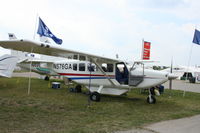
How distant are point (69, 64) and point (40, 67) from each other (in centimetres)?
901

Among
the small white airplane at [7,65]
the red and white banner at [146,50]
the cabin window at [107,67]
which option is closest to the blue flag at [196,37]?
the cabin window at [107,67]

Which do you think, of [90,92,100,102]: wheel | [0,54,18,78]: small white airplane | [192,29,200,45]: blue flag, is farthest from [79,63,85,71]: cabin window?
[192,29,200,45]: blue flag

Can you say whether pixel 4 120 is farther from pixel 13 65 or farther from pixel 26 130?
pixel 13 65

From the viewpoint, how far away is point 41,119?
5.84 meters

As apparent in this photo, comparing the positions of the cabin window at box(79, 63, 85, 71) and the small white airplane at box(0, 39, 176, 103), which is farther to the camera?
the cabin window at box(79, 63, 85, 71)

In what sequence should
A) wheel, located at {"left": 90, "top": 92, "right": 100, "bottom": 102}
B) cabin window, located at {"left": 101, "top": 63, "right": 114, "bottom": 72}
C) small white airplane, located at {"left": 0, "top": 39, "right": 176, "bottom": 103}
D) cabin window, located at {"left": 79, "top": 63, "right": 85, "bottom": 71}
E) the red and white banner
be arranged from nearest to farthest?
small white airplane, located at {"left": 0, "top": 39, "right": 176, "bottom": 103} < wheel, located at {"left": 90, "top": 92, "right": 100, "bottom": 102} < cabin window, located at {"left": 101, "top": 63, "right": 114, "bottom": 72} < cabin window, located at {"left": 79, "top": 63, "right": 85, "bottom": 71} < the red and white banner

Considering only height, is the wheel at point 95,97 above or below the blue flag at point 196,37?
below

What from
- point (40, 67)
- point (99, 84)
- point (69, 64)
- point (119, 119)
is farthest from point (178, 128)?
point (40, 67)

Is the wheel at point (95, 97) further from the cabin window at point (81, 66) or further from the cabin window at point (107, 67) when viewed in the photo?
the cabin window at point (81, 66)

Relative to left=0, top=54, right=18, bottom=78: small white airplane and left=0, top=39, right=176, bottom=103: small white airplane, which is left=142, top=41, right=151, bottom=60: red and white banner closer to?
left=0, top=39, right=176, bottom=103: small white airplane

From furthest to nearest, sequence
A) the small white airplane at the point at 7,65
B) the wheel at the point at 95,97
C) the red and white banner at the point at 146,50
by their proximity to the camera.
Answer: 1. the red and white banner at the point at 146,50
2. the small white airplane at the point at 7,65
3. the wheel at the point at 95,97

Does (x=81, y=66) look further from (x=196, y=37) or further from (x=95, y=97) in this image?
(x=196, y=37)

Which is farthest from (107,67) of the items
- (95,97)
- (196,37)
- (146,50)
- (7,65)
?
(146,50)

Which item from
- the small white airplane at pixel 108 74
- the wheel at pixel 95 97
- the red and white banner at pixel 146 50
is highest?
the red and white banner at pixel 146 50
